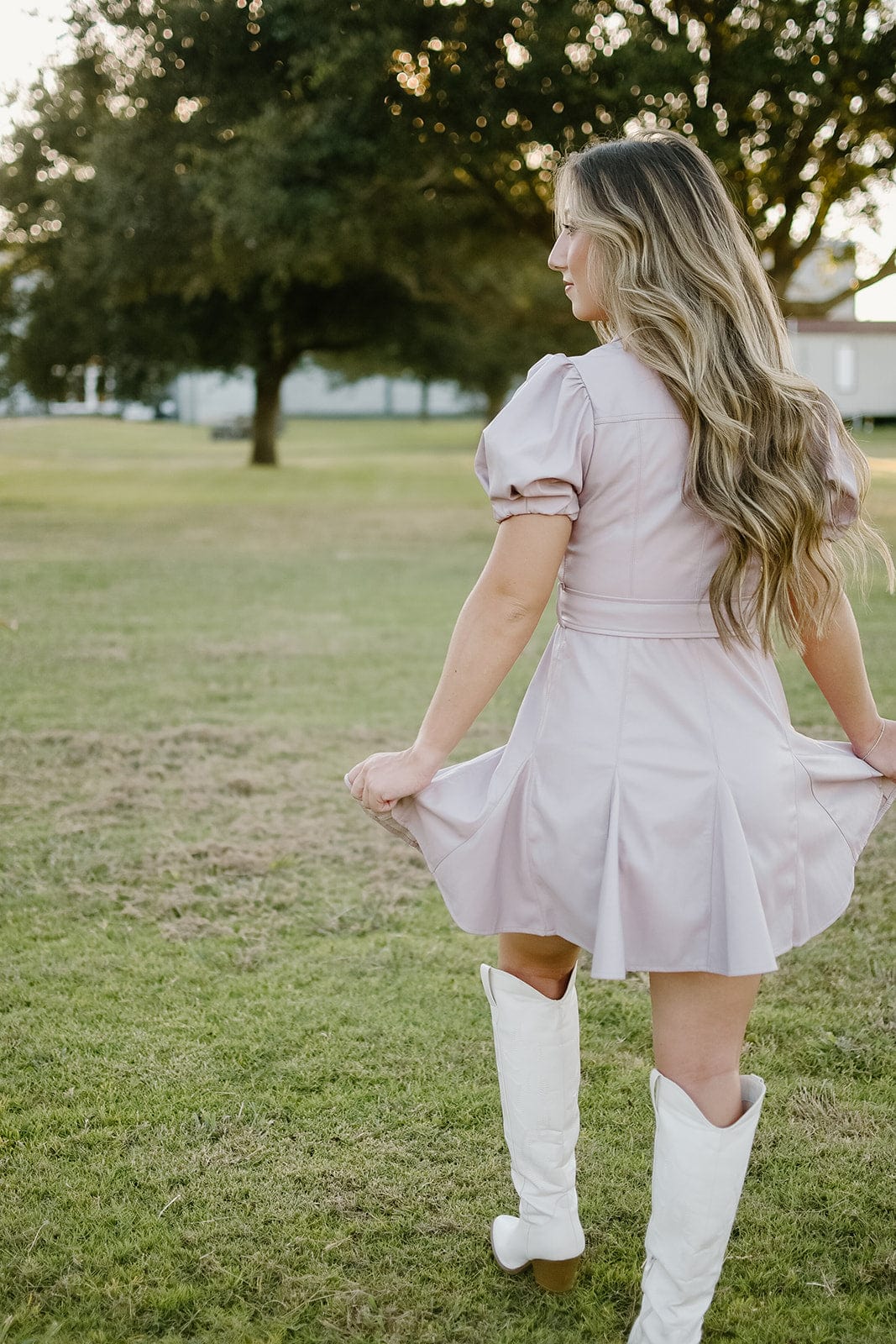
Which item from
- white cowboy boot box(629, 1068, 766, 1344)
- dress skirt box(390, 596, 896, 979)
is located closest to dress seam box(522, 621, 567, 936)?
dress skirt box(390, 596, 896, 979)

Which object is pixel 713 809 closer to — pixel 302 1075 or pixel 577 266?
pixel 577 266

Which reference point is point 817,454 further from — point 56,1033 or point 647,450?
point 56,1033

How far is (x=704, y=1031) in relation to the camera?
67.7 inches

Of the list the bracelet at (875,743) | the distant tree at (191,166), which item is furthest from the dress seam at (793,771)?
the distant tree at (191,166)

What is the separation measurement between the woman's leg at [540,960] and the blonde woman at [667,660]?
12cm

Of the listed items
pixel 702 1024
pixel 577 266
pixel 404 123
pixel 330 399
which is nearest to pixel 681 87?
pixel 404 123

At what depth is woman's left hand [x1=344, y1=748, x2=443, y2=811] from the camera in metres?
1.77

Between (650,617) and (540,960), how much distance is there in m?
0.60

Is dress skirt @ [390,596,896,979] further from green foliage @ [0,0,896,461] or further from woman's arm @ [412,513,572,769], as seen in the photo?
green foliage @ [0,0,896,461]

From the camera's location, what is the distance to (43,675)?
6906 mm

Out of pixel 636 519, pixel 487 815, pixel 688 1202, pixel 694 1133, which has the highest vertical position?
pixel 636 519

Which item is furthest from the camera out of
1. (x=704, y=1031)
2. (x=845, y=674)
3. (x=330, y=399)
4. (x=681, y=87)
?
(x=330, y=399)

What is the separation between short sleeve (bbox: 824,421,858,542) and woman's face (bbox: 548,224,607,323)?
1.28ft

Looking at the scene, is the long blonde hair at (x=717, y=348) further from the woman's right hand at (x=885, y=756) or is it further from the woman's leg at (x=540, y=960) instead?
the woman's leg at (x=540, y=960)
